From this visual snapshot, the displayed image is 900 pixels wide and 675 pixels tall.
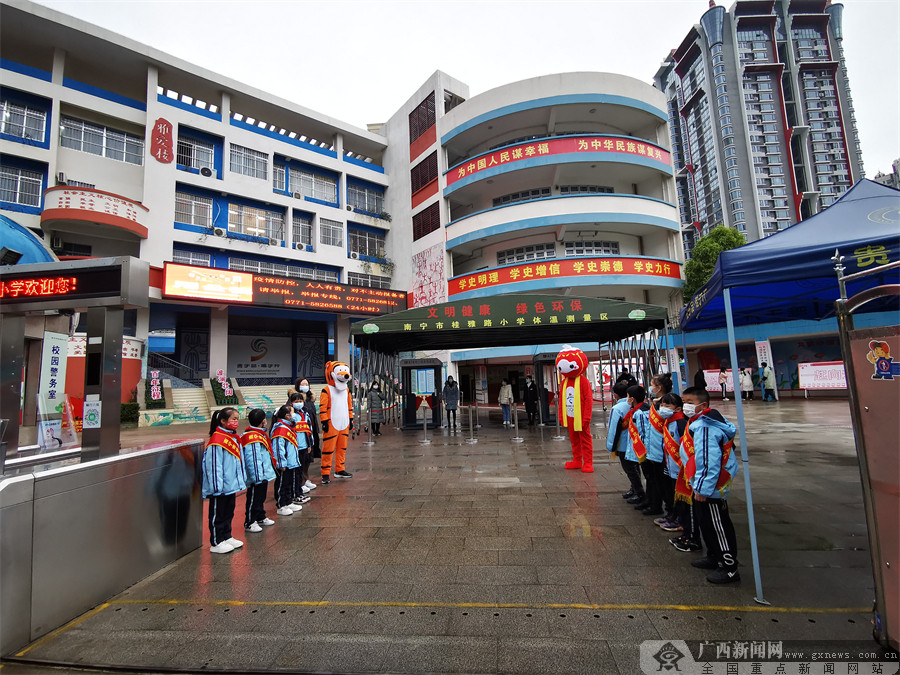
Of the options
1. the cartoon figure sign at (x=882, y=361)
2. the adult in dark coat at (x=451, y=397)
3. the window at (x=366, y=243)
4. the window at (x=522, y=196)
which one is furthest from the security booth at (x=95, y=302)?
the window at (x=366, y=243)

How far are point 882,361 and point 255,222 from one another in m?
27.5

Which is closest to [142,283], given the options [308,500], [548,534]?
[308,500]

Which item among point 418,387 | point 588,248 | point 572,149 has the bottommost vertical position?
point 418,387

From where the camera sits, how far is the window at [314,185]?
26.8 metres

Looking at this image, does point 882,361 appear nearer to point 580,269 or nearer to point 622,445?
point 622,445

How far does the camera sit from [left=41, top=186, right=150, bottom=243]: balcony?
17.7 m

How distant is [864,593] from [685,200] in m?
84.8

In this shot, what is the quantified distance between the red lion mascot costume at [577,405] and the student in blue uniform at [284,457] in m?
4.70

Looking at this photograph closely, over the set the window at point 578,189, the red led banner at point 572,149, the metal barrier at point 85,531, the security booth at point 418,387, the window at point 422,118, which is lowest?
the metal barrier at point 85,531

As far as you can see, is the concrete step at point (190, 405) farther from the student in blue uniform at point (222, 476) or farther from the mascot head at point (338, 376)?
the student in blue uniform at point (222, 476)

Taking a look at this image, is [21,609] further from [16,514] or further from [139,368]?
[139,368]

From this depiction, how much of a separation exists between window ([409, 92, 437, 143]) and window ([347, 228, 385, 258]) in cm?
696

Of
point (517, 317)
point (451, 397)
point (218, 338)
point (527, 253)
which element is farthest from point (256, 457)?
point (527, 253)

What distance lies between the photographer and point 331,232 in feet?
90.1
